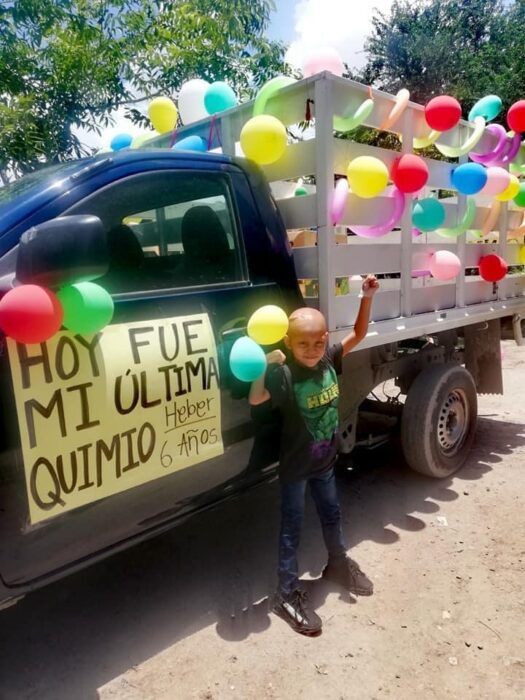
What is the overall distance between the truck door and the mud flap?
8.11ft

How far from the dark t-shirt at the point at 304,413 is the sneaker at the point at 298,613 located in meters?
0.55

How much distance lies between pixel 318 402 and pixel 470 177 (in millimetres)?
1872

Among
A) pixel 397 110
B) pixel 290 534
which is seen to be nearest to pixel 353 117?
pixel 397 110

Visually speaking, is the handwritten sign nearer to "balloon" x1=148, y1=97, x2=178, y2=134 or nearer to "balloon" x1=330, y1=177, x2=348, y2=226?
"balloon" x1=330, y1=177, x2=348, y2=226

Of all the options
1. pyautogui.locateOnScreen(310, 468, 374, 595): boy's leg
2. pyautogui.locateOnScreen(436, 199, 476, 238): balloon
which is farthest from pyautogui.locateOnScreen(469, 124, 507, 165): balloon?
pyautogui.locateOnScreen(310, 468, 374, 595): boy's leg

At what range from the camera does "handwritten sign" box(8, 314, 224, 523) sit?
1791 millimetres

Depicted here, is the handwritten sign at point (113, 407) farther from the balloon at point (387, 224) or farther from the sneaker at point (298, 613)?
the balloon at point (387, 224)

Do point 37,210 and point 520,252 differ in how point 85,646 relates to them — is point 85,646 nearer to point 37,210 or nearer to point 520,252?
point 37,210

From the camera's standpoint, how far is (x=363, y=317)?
105 inches

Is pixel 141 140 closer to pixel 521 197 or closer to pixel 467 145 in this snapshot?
pixel 467 145

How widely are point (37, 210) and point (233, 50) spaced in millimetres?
6071

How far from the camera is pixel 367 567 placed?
290 centimetres

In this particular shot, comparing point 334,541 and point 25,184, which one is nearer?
point 25,184

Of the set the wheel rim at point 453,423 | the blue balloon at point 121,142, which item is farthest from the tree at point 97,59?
the wheel rim at point 453,423
